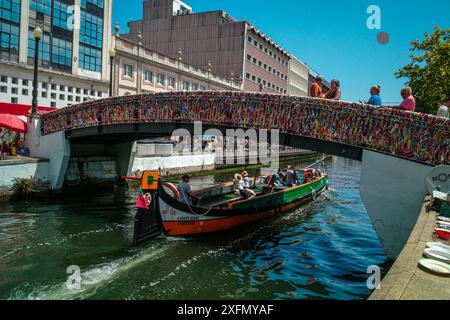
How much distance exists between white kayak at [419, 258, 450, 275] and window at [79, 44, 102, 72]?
33.7m

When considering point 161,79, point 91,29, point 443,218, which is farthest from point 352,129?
point 161,79

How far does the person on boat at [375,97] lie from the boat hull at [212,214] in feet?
18.4

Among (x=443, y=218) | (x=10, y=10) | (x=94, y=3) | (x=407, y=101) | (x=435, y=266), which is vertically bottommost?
(x=435, y=266)

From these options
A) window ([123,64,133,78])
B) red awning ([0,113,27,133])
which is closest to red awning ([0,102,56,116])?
red awning ([0,113,27,133])

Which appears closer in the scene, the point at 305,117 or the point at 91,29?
the point at 305,117

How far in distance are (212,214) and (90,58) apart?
26952 mm

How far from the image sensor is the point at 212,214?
12.7 metres

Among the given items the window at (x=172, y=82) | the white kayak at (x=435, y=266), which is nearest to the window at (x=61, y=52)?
the window at (x=172, y=82)

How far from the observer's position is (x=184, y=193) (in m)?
12.7

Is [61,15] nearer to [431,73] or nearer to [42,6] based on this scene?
[42,6]

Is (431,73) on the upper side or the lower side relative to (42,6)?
lower

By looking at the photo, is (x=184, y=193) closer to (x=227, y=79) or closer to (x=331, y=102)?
(x=331, y=102)

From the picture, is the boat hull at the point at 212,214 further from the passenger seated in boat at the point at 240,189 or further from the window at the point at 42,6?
the window at the point at 42,6
